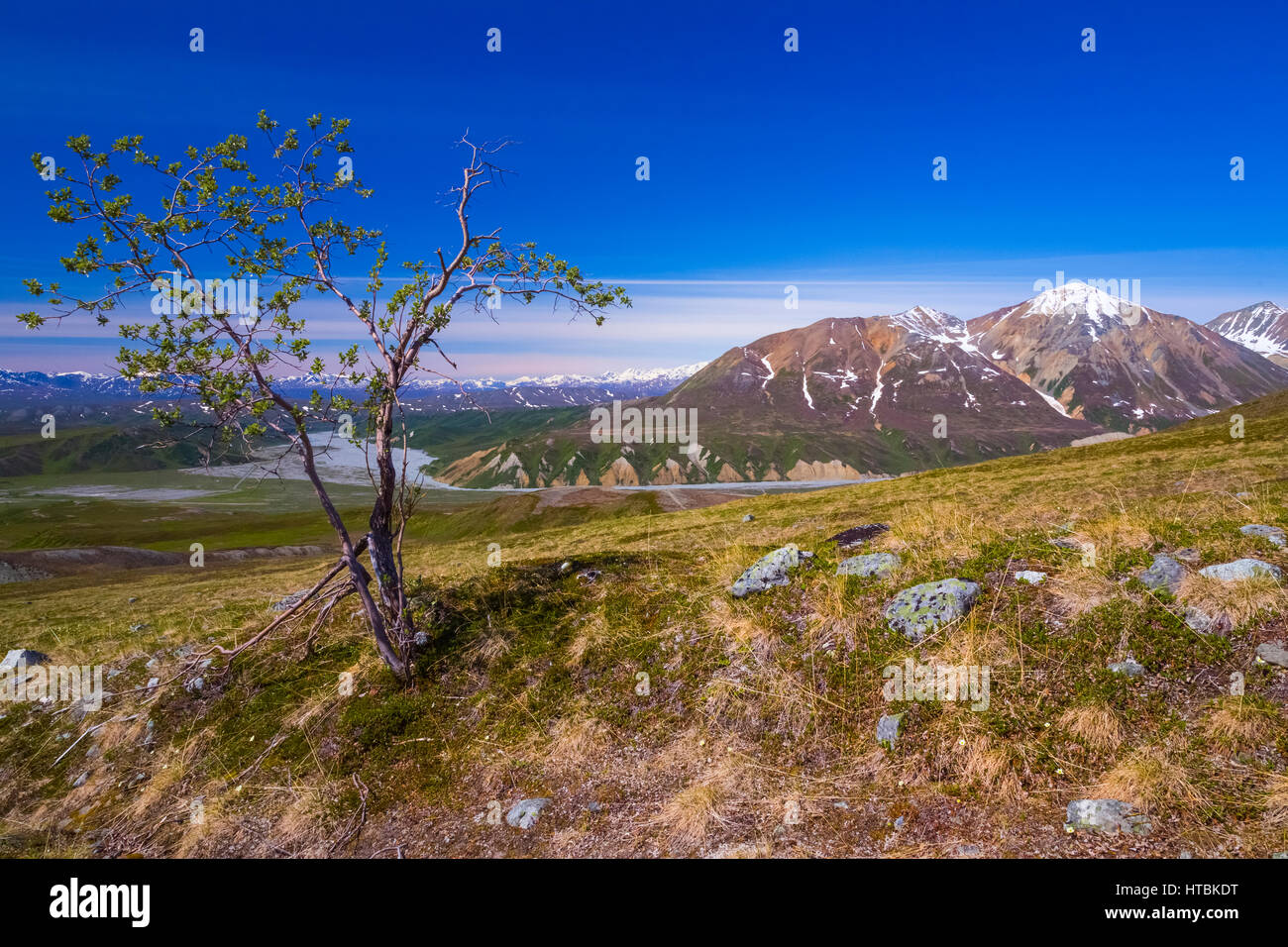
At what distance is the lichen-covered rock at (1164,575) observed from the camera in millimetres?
9031

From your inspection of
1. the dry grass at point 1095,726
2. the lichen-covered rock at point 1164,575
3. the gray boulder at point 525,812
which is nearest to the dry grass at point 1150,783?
the dry grass at point 1095,726

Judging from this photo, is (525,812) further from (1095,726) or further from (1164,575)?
(1164,575)

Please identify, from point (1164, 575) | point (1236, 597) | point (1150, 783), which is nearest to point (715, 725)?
point (1150, 783)

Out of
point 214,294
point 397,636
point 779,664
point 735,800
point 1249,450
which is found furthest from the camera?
point 1249,450

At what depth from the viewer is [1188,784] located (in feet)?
21.0

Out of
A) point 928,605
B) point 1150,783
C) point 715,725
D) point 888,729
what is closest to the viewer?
point 1150,783

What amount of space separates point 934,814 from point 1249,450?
50464 mm

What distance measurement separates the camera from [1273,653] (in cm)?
748

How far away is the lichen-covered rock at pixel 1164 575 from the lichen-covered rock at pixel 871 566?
3698 mm

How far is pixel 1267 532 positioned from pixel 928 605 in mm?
5941

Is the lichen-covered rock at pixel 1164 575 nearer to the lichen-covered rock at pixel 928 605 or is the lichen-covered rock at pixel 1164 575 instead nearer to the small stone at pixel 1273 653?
the small stone at pixel 1273 653

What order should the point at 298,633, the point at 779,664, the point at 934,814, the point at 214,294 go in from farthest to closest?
1. the point at 298,633
2. the point at 214,294
3. the point at 779,664
4. the point at 934,814
